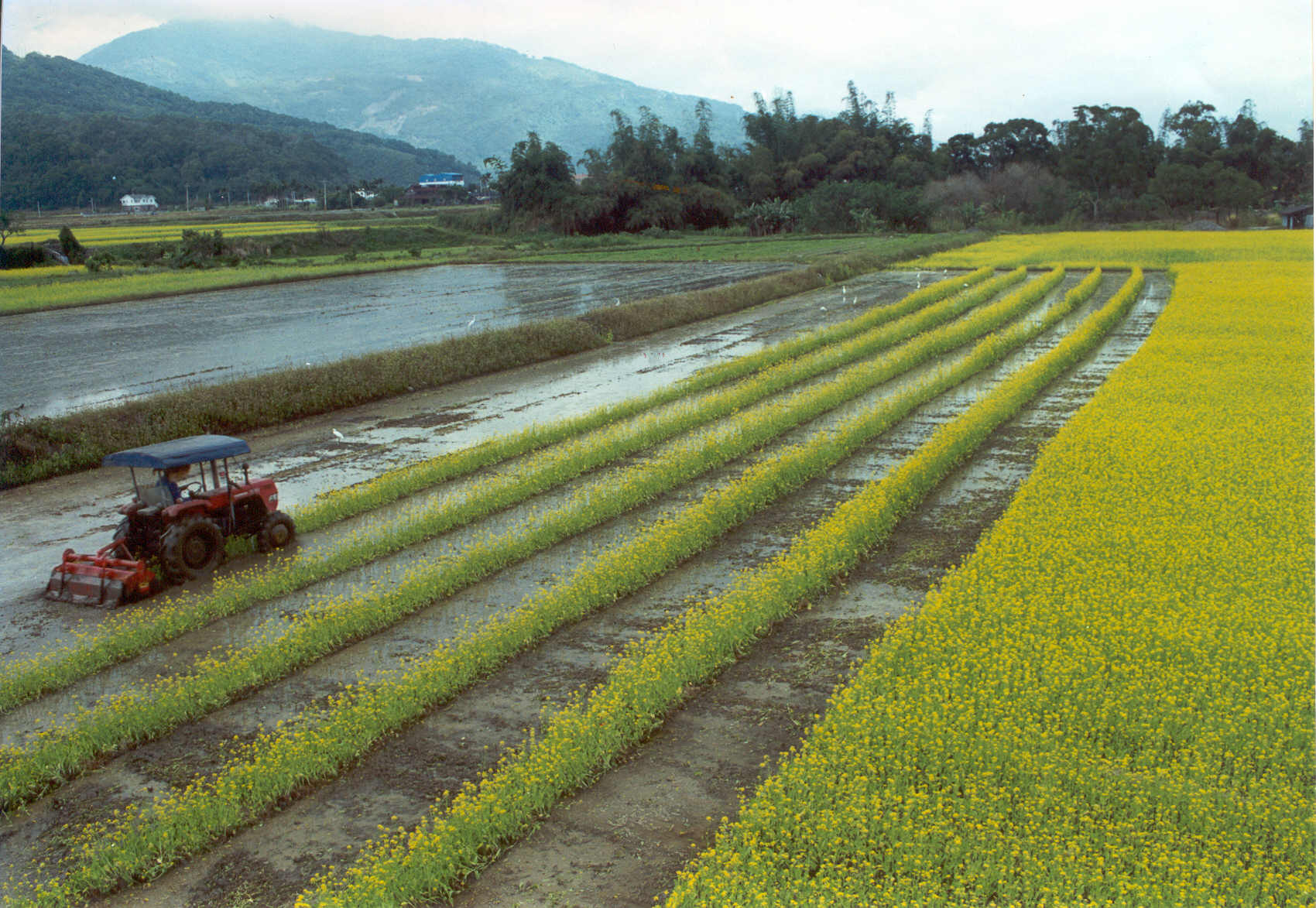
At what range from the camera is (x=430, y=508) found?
1188 cm

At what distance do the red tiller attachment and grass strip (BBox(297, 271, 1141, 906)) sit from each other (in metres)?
4.47

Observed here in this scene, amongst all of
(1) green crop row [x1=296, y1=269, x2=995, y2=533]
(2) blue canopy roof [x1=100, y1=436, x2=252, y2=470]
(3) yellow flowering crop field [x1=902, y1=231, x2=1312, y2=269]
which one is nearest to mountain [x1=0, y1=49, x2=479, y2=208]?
(1) green crop row [x1=296, y1=269, x2=995, y2=533]

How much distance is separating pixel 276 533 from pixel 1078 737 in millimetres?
7648

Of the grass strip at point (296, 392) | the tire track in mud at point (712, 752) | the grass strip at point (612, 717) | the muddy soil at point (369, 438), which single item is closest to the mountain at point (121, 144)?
the grass strip at point (296, 392)

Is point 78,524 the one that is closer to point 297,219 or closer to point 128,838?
point 128,838

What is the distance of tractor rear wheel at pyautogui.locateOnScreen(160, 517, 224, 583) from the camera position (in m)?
9.50

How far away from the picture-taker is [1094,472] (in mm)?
11344

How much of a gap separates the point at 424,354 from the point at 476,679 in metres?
13.4

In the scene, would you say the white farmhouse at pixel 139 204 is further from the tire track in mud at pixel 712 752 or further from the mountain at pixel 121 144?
the tire track in mud at pixel 712 752

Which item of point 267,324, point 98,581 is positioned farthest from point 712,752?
point 267,324

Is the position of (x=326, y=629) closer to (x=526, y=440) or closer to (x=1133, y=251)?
(x=526, y=440)

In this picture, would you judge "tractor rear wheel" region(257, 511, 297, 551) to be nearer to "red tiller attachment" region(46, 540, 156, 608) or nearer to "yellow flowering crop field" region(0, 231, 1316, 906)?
"yellow flowering crop field" region(0, 231, 1316, 906)

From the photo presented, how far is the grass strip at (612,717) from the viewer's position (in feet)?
17.3

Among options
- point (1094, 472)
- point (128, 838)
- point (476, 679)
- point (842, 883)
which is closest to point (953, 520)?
point (1094, 472)
